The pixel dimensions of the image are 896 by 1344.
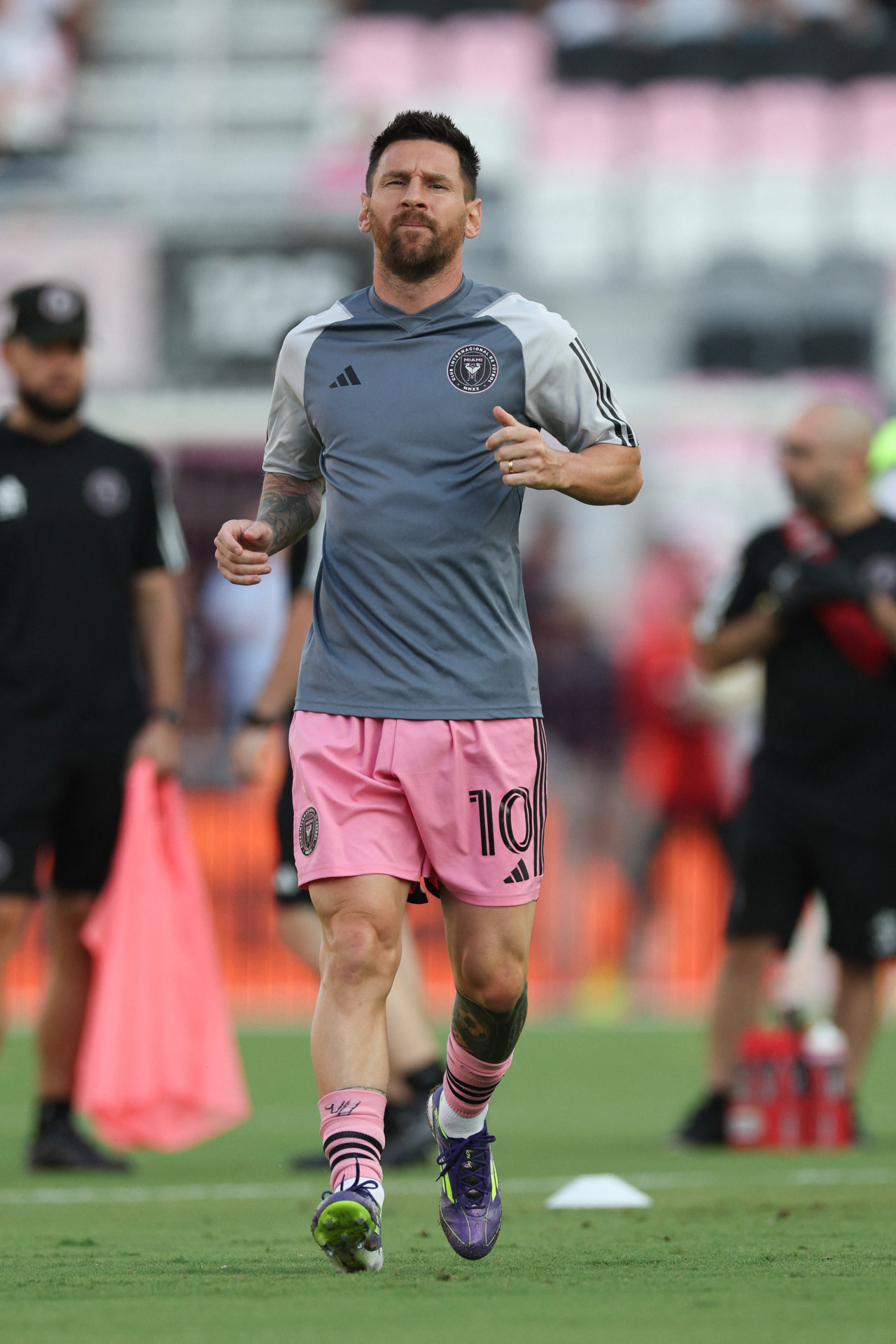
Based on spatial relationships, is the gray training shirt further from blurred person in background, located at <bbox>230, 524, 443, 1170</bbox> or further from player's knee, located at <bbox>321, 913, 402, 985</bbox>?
blurred person in background, located at <bbox>230, 524, 443, 1170</bbox>

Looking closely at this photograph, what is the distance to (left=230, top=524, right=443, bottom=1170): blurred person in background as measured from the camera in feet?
21.6

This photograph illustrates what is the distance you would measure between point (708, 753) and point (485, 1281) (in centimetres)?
920

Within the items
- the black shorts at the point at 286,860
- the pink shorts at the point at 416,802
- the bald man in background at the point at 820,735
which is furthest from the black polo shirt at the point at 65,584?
the pink shorts at the point at 416,802

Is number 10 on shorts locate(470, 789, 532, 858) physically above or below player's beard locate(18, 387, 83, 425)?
below

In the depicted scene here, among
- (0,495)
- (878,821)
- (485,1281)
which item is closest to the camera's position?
(485,1281)

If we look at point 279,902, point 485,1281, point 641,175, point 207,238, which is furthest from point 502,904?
point 641,175

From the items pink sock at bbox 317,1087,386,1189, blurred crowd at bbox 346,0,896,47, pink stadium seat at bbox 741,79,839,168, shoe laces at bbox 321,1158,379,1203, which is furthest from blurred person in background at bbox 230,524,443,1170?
blurred crowd at bbox 346,0,896,47

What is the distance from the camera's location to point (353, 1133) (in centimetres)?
415

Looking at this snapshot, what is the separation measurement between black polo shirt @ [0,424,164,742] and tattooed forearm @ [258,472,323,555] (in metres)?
2.09

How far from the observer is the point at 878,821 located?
7.45 m

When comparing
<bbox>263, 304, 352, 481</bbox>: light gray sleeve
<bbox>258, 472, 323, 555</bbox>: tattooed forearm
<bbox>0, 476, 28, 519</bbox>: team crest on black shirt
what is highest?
<bbox>0, 476, 28, 519</bbox>: team crest on black shirt

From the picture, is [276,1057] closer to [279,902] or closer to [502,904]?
[279,902]

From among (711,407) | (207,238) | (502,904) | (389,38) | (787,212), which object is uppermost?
(389,38)

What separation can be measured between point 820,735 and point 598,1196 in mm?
2379
